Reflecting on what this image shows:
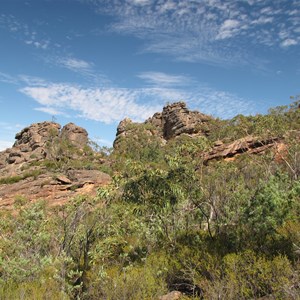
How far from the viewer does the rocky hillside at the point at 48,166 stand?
3750 centimetres

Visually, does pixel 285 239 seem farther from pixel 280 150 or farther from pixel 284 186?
pixel 280 150

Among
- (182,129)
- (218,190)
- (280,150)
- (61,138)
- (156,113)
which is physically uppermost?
(156,113)

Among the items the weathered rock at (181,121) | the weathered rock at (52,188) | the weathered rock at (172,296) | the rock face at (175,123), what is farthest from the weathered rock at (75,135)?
the weathered rock at (172,296)

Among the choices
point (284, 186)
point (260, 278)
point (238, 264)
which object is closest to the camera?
point (260, 278)

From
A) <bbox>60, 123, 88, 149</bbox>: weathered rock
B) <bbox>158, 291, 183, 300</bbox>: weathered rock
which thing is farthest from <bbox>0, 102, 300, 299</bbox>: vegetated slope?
<bbox>60, 123, 88, 149</bbox>: weathered rock

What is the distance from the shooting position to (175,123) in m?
83.6

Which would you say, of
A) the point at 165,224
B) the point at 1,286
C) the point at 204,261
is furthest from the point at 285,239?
the point at 1,286

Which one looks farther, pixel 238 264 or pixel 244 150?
pixel 244 150

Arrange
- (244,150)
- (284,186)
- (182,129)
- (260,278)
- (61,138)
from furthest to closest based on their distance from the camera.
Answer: (182,129), (61,138), (244,150), (284,186), (260,278)

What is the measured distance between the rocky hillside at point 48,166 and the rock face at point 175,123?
52.9ft

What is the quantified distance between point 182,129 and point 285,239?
7172cm

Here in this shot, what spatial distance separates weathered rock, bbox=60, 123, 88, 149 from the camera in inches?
2971

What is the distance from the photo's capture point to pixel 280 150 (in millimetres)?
37219

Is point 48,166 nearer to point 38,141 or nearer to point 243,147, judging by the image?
point 38,141
